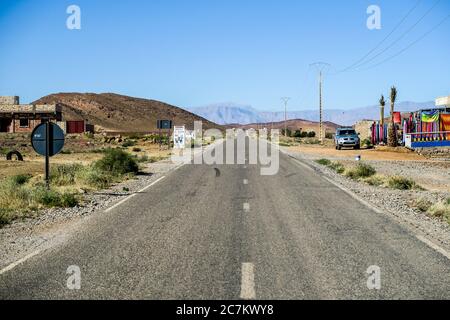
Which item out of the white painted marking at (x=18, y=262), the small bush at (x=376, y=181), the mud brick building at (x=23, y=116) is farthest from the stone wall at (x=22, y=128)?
the white painted marking at (x=18, y=262)

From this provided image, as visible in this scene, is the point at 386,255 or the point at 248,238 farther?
the point at 248,238

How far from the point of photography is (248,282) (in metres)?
7.16

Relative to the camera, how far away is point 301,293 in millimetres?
6715

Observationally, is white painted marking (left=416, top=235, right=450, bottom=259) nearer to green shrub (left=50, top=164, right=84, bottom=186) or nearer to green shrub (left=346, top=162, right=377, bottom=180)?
green shrub (left=50, top=164, right=84, bottom=186)

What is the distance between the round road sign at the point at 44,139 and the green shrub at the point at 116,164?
7723 mm

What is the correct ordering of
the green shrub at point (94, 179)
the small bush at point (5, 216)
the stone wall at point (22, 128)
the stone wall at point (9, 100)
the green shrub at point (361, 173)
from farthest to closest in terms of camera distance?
1. the stone wall at point (9, 100)
2. the stone wall at point (22, 128)
3. the green shrub at point (361, 173)
4. the green shrub at point (94, 179)
5. the small bush at point (5, 216)

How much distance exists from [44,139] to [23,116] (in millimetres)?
95115

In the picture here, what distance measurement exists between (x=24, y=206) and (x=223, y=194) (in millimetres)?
5781

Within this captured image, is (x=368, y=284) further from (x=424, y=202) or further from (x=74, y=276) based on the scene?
(x=424, y=202)

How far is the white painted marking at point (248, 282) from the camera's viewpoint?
21.6 ft

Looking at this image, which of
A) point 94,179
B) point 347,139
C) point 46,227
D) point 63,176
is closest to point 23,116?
point 347,139

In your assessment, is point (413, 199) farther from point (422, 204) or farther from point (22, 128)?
point (22, 128)

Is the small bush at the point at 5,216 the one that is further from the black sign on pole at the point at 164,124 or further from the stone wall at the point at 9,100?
the stone wall at the point at 9,100
